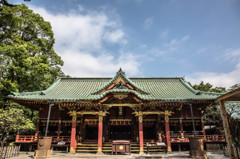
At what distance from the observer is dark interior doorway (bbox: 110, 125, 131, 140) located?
1891 cm

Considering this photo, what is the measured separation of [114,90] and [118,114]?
469 cm

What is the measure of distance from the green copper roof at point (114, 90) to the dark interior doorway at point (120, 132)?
5816 millimetres

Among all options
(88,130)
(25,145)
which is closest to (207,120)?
(88,130)

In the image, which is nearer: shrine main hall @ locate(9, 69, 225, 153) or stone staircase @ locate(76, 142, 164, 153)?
stone staircase @ locate(76, 142, 164, 153)

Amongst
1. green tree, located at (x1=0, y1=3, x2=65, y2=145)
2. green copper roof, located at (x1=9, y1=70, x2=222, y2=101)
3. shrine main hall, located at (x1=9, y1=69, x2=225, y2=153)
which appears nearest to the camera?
shrine main hall, located at (x1=9, y1=69, x2=225, y2=153)

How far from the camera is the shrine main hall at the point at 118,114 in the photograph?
1500cm

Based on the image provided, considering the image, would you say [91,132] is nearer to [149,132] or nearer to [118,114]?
[118,114]

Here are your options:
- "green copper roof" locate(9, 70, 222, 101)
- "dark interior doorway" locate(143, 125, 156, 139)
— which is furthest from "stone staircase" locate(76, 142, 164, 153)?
"green copper roof" locate(9, 70, 222, 101)

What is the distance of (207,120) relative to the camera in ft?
68.0

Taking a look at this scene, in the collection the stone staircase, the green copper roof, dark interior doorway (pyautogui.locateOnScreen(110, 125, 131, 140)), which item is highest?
the green copper roof

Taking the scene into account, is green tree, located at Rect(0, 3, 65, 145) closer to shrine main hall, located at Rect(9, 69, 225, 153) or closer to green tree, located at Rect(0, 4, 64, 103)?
green tree, located at Rect(0, 4, 64, 103)

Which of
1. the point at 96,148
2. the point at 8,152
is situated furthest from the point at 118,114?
the point at 8,152

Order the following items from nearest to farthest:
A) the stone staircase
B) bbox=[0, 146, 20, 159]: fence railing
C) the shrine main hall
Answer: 1. bbox=[0, 146, 20, 159]: fence railing
2. the stone staircase
3. the shrine main hall

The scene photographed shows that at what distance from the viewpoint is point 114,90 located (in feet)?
47.6
